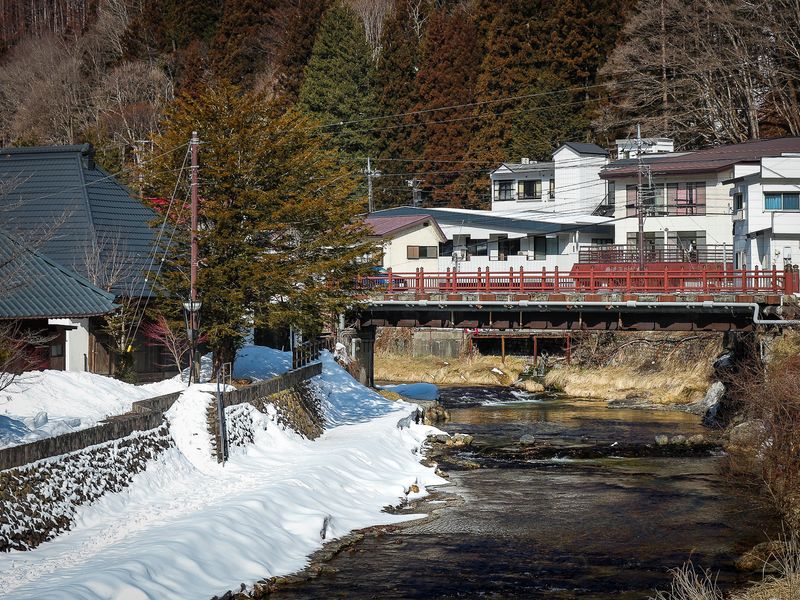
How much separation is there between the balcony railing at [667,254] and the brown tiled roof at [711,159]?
421 cm

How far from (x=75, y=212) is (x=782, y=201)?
31.6 meters

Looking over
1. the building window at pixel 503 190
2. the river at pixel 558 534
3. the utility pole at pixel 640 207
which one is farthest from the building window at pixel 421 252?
the river at pixel 558 534

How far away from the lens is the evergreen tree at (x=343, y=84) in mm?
72750

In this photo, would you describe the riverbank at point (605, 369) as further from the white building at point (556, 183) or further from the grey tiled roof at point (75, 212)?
the grey tiled roof at point (75, 212)

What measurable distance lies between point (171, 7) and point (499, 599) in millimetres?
81953

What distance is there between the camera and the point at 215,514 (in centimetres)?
2061

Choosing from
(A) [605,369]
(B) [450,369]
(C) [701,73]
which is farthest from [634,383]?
(C) [701,73]

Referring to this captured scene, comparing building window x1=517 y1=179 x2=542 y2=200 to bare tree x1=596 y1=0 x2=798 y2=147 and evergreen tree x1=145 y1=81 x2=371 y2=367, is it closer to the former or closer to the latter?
bare tree x1=596 y1=0 x2=798 y2=147

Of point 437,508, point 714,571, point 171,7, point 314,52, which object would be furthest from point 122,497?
point 171,7

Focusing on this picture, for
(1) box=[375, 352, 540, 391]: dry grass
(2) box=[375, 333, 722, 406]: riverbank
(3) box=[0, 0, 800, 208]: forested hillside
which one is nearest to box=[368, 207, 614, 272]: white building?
(1) box=[375, 352, 540, 391]: dry grass

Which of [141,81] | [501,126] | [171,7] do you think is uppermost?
[171,7]

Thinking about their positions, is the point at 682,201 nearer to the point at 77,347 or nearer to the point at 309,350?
the point at 309,350

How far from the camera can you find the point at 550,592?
60.3 feet

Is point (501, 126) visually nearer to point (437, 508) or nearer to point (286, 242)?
point (286, 242)
